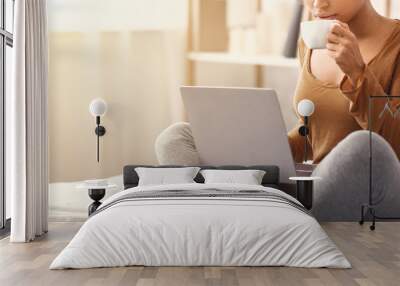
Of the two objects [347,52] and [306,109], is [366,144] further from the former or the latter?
[347,52]

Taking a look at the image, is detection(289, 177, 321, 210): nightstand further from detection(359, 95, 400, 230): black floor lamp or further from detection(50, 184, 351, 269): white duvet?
detection(50, 184, 351, 269): white duvet

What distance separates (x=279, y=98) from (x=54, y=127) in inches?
94.5

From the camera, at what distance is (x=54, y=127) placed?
6.98m

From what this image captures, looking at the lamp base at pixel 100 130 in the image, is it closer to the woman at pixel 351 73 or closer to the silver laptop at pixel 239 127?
the silver laptop at pixel 239 127

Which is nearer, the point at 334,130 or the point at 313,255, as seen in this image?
the point at 313,255

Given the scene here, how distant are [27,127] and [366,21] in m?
3.36

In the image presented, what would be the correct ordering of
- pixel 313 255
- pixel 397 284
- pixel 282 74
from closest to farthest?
pixel 397 284, pixel 313 255, pixel 282 74

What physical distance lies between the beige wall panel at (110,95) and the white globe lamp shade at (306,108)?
4.36ft

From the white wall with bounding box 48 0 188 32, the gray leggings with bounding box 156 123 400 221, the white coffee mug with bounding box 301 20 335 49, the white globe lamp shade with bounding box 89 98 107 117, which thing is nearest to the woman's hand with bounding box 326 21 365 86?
the white coffee mug with bounding box 301 20 335 49

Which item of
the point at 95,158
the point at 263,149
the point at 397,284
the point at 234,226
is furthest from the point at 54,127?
the point at 397,284

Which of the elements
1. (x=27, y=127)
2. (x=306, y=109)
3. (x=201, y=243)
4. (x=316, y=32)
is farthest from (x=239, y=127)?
(x=201, y=243)

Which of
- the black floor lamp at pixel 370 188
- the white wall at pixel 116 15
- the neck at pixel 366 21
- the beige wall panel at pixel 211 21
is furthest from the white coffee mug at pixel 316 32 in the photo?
the white wall at pixel 116 15

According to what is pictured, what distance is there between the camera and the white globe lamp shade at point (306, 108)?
638 cm

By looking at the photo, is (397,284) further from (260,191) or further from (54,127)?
(54,127)
